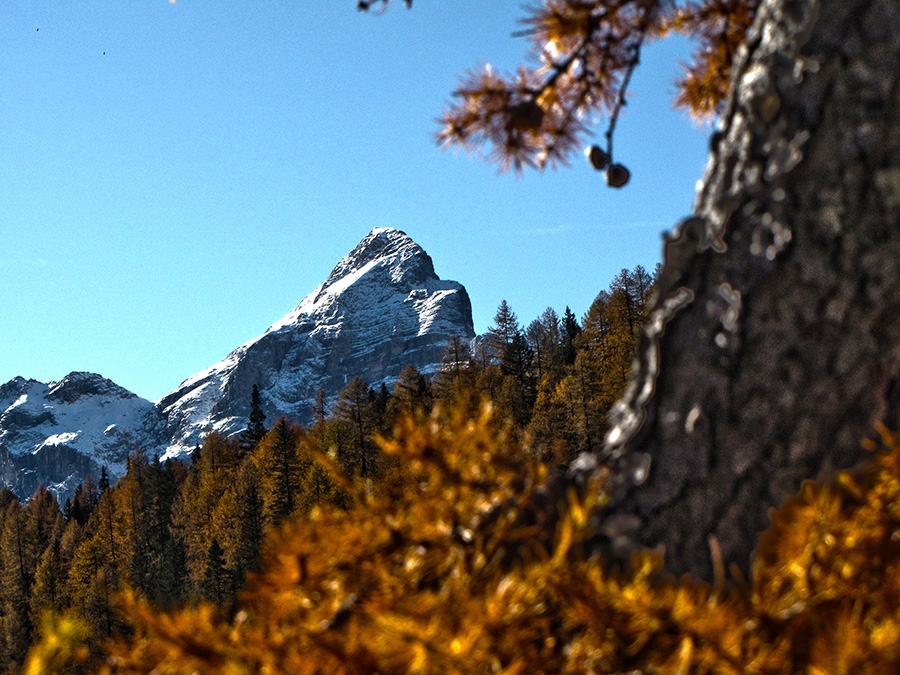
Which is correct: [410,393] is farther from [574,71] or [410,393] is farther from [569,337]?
[574,71]

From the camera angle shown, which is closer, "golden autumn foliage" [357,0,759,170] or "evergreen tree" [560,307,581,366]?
"golden autumn foliage" [357,0,759,170]

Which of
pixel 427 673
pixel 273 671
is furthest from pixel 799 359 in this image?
pixel 273 671

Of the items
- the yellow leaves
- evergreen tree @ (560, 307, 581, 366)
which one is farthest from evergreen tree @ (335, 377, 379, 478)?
the yellow leaves

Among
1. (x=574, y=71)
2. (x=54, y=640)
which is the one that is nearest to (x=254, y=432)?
(x=574, y=71)

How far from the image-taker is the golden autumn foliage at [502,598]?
0.78 m

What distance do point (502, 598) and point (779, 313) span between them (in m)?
0.75

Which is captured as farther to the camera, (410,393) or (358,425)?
(358,425)

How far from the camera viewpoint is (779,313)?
4.18 ft

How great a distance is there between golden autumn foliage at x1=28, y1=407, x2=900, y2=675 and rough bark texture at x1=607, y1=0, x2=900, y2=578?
0.31 ft

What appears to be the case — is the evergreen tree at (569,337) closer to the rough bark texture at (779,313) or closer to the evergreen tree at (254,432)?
the evergreen tree at (254,432)

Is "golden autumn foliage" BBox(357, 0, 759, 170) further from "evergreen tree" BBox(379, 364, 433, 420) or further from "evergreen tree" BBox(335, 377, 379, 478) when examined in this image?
"evergreen tree" BBox(379, 364, 433, 420)

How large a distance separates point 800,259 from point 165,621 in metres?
1.09

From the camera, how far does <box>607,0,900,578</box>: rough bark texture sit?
1205 millimetres

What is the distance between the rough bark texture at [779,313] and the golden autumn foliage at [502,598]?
0.10m
